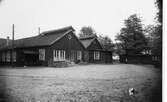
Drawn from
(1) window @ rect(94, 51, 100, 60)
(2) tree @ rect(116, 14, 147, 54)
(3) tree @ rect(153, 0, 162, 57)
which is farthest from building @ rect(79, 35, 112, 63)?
(3) tree @ rect(153, 0, 162, 57)

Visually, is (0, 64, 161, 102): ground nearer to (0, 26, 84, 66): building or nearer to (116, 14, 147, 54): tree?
(0, 26, 84, 66): building

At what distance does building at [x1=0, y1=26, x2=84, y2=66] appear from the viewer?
2.12 meters

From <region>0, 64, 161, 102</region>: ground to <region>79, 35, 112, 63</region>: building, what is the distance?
0.08 m

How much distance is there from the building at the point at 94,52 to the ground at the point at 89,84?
0.08 m

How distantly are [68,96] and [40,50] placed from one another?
2.34 ft

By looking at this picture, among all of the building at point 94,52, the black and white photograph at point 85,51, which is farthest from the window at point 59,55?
the building at point 94,52

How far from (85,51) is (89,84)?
1.31 ft

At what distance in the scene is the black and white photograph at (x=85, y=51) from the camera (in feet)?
6.04

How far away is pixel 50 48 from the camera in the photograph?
221 cm

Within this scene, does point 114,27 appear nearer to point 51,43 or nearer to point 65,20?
point 65,20

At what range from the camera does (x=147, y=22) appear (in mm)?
1868

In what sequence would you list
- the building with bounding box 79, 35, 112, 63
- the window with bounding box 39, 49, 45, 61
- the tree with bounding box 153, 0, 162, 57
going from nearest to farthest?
the tree with bounding box 153, 0, 162, 57 → the building with bounding box 79, 35, 112, 63 → the window with bounding box 39, 49, 45, 61

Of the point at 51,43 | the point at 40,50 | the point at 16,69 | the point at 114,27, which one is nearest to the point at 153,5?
the point at 114,27

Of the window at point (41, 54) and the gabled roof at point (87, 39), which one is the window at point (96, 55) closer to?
the gabled roof at point (87, 39)
